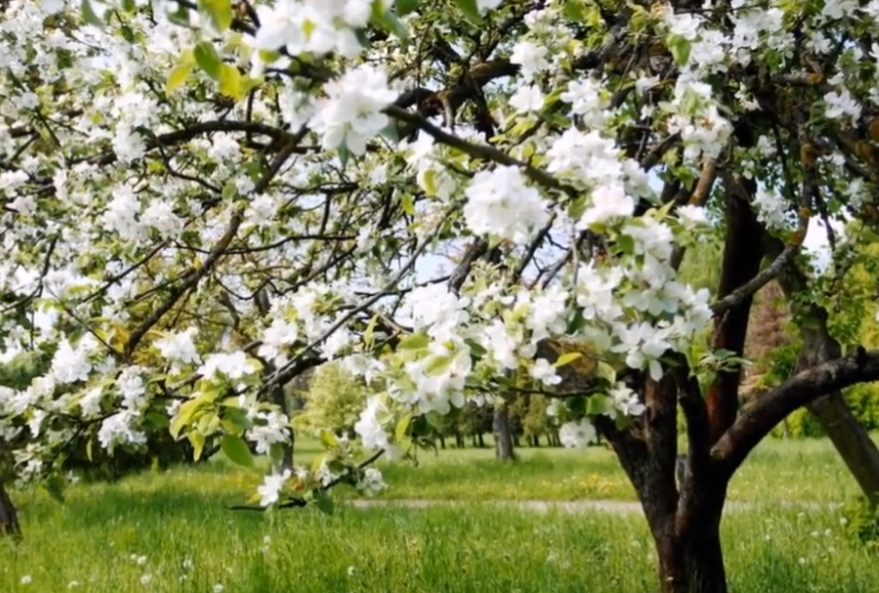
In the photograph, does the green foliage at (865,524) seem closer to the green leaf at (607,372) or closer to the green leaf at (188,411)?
the green leaf at (607,372)

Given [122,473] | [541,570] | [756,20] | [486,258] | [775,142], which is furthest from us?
[122,473]

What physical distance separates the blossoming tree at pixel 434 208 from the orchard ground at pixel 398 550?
734 millimetres

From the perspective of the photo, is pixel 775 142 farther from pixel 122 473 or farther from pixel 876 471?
pixel 122 473

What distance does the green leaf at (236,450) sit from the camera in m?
1.59

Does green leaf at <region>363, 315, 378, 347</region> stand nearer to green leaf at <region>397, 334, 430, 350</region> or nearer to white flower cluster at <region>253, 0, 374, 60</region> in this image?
green leaf at <region>397, 334, 430, 350</region>

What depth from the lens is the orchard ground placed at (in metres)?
3.84

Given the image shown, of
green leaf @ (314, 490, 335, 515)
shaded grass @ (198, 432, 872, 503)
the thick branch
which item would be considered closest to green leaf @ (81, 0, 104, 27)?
green leaf @ (314, 490, 335, 515)

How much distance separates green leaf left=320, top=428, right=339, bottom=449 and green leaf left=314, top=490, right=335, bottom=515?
0.10m

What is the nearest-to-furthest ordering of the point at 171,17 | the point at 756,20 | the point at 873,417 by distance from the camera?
1. the point at 171,17
2. the point at 756,20
3. the point at 873,417

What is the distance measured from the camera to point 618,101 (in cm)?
237

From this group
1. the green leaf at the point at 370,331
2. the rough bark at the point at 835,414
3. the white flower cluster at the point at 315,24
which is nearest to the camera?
the white flower cluster at the point at 315,24

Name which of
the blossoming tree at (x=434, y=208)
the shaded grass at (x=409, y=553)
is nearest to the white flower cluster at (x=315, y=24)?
the blossoming tree at (x=434, y=208)

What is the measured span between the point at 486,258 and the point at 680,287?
928mm

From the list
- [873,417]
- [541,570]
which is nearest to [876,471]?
[541,570]
